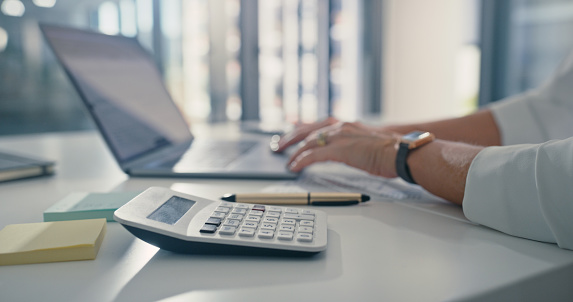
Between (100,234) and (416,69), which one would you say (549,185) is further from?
(416,69)

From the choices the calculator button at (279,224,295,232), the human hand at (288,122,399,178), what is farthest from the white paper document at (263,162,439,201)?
the calculator button at (279,224,295,232)

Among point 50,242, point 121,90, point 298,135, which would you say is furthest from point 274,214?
point 121,90

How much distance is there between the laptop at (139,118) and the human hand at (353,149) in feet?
0.15

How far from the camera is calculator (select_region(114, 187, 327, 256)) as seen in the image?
388mm

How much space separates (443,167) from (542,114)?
36cm

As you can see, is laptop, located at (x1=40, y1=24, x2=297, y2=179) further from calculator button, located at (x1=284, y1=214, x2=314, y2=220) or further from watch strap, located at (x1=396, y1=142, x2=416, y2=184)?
calculator button, located at (x1=284, y1=214, x2=314, y2=220)

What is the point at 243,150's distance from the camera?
1.00 meters

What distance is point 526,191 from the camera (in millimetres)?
459

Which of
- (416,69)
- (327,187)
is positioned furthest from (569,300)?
(416,69)

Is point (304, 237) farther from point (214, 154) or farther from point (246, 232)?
point (214, 154)

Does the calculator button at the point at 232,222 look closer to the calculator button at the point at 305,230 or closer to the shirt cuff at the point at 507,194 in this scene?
the calculator button at the point at 305,230

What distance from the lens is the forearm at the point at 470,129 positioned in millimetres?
856

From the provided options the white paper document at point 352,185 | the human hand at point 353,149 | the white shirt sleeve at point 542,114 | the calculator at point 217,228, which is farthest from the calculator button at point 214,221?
the white shirt sleeve at point 542,114

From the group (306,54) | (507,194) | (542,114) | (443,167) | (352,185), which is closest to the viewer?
(507,194)
